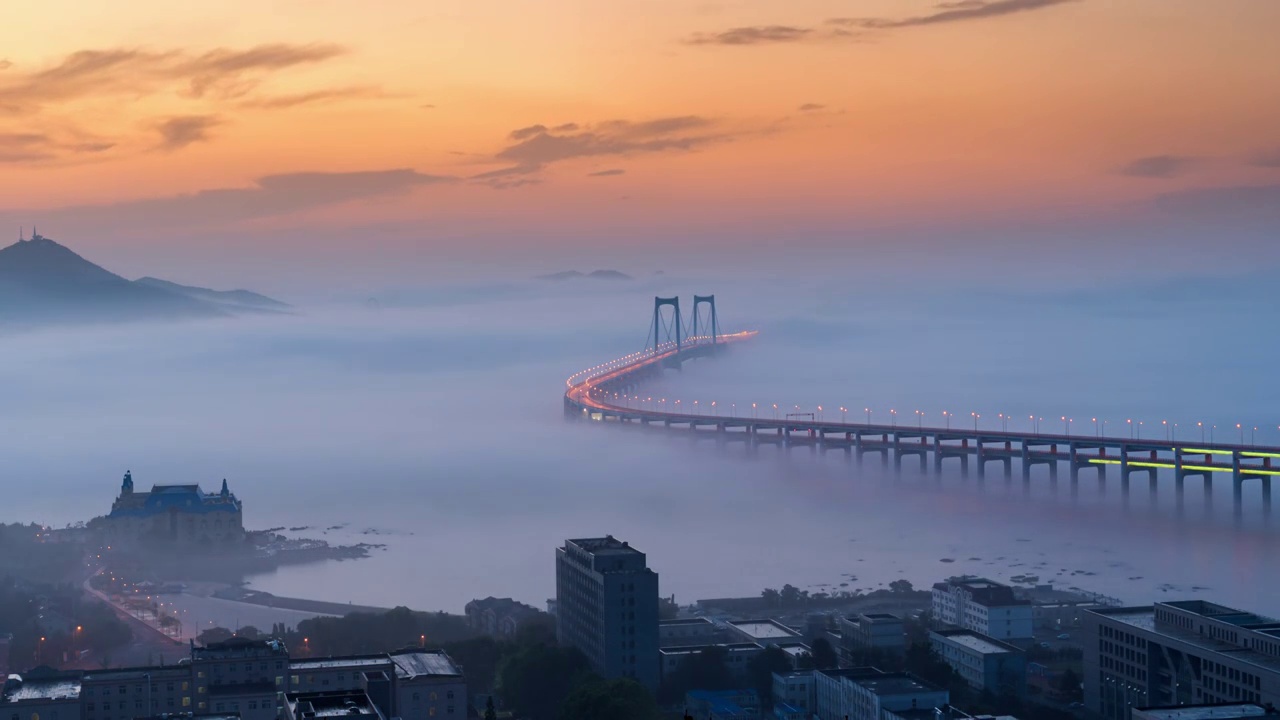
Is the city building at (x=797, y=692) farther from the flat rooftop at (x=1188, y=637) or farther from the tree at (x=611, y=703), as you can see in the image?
the flat rooftop at (x=1188, y=637)

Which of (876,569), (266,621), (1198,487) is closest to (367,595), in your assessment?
(266,621)

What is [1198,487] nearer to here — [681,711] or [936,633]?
[936,633]

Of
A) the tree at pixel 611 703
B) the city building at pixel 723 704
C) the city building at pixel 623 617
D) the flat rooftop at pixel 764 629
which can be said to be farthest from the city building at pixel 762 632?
the tree at pixel 611 703

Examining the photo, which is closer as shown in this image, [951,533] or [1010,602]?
[1010,602]

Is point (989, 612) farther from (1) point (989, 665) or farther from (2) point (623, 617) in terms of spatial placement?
(2) point (623, 617)

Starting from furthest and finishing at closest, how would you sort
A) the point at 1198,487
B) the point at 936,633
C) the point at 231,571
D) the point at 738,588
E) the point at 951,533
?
the point at 1198,487
the point at 951,533
the point at 231,571
the point at 738,588
the point at 936,633

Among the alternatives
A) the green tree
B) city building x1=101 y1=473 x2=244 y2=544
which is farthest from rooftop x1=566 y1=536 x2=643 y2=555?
city building x1=101 y1=473 x2=244 y2=544
